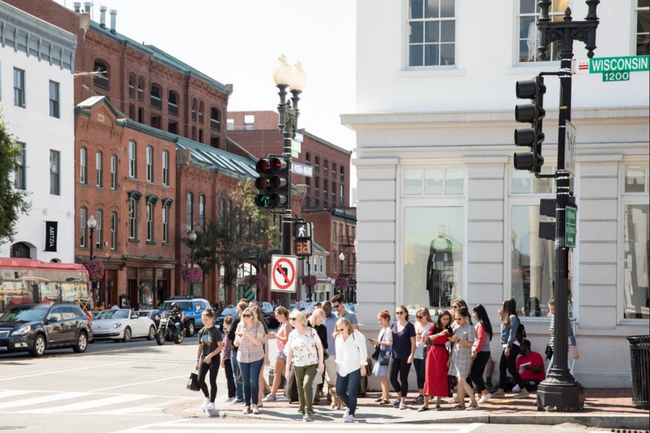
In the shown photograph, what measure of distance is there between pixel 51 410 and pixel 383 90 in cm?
829

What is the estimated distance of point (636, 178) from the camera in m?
17.4

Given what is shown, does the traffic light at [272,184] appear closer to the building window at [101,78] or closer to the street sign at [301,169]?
the street sign at [301,169]

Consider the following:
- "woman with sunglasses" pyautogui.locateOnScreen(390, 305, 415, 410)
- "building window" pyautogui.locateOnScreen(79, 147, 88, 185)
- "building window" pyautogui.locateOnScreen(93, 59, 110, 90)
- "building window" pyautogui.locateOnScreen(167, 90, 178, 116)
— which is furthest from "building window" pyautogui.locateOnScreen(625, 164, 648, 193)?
"building window" pyautogui.locateOnScreen(167, 90, 178, 116)

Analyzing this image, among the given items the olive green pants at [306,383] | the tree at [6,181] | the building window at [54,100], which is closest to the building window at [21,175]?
the building window at [54,100]

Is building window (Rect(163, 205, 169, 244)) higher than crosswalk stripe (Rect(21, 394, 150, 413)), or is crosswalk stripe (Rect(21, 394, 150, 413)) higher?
building window (Rect(163, 205, 169, 244))

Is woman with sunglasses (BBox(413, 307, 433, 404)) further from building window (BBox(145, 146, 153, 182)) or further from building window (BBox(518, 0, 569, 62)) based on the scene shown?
building window (BBox(145, 146, 153, 182))

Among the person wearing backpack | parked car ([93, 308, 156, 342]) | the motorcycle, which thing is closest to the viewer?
the person wearing backpack

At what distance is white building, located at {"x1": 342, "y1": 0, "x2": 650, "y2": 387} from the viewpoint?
17.2 metres

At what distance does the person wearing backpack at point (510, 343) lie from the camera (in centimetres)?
1611

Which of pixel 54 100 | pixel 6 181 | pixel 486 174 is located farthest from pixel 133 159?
pixel 486 174

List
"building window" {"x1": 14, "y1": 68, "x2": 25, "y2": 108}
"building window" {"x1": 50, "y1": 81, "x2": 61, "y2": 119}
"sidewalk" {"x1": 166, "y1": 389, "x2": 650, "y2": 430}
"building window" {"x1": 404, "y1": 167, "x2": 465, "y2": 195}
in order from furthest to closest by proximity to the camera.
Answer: "building window" {"x1": 50, "y1": 81, "x2": 61, "y2": 119} → "building window" {"x1": 14, "y1": 68, "x2": 25, "y2": 108} → "building window" {"x1": 404, "y1": 167, "x2": 465, "y2": 195} → "sidewalk" {"x1": 166, "y1": 389, "x2": 650, "y2": 430}

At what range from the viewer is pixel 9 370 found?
77.9 feet

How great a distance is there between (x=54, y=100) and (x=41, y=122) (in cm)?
182

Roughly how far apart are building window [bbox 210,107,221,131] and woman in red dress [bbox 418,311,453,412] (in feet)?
219
